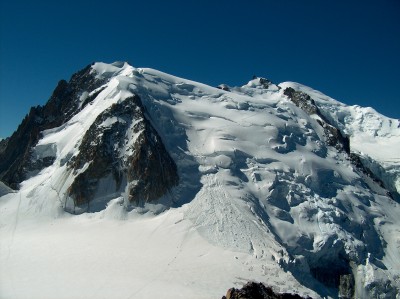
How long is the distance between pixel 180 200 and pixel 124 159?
1058 cm

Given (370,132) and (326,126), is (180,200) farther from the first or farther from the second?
(370,132)

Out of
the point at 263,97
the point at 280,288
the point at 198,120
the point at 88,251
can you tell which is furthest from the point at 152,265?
the point at 263,97

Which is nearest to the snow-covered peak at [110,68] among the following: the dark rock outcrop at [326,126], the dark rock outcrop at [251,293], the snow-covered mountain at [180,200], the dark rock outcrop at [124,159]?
the snow-covered mountain at [180,200]

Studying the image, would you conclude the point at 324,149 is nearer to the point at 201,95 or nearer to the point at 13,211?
the point at 201,95

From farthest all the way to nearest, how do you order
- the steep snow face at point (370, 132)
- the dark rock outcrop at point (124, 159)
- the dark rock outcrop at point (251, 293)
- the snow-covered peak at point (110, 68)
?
the steep snow face at point (370, 132) → the snow-covered peak at point (110, 68) → the dark rock outcrop at point (124, 159) → the dark rock outcrop at point (251, 293)

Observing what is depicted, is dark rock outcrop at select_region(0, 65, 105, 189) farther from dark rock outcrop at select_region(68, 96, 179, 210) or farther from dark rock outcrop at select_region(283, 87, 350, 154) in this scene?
dark rock outcrop at select_region(283, 87, 350, 154)

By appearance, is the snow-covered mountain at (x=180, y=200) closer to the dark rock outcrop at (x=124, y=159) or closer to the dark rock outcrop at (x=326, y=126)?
the dark rock outcrop at (x=124, y=159)

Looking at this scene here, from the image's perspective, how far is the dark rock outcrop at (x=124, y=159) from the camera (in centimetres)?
6625

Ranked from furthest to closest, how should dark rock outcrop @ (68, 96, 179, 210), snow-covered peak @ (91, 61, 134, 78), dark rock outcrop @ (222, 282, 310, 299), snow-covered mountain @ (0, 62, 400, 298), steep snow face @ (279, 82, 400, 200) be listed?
steep snow face @ (279, 82, 400, 200) → snow-covered peak @ (91, 61, 134, 78) → dark rock outcrop @ (68, 96, 179, 210) → snow-covered mountain @ (0, 62, 400, 298) → dark rock outcrop @ (222, 282, 310, 299)

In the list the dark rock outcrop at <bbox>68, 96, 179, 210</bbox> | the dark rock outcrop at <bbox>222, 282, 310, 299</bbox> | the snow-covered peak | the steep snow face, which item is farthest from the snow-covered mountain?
the steep snow face

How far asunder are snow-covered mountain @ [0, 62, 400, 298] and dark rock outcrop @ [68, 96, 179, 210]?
193 millimetres

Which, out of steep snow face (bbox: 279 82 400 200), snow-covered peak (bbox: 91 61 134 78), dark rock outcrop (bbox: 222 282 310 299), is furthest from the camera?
steep snow face (bbox: 279 82 400 200)

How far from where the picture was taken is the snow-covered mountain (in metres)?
50.9

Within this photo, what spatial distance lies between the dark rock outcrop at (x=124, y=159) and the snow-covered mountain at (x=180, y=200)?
193 mm
